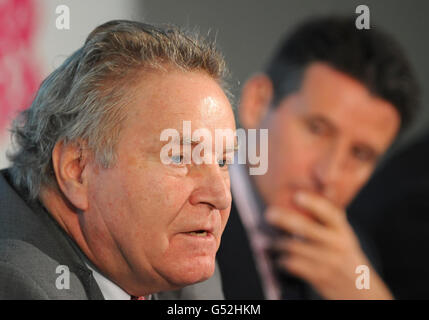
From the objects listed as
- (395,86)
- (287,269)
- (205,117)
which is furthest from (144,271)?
(395,86)

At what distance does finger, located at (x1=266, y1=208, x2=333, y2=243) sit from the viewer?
1710 mm

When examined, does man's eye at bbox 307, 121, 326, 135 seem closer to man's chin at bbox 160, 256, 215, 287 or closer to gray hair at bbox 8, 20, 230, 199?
gray hair at bbox 8, 20, 230, 199

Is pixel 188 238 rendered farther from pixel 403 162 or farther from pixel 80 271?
pixel 403 162

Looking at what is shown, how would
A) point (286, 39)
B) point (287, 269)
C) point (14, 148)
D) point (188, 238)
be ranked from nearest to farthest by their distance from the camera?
point (188, 238) → point (14, 148) → point (287, 269) → point (286, 39)

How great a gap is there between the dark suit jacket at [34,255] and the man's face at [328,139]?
1.05m

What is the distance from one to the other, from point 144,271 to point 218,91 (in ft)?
1.06

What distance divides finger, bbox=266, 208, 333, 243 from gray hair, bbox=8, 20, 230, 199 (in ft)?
3.06

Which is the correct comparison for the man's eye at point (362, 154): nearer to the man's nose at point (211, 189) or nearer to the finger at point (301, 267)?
the finger at point (301, 267)

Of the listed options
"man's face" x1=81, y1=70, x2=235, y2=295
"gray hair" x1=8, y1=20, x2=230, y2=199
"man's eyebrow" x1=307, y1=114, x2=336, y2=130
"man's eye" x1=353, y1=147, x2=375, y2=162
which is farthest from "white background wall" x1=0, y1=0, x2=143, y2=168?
"man's eye" x1=353, y1=147, x2=375, y2=162

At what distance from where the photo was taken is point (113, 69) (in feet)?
2.68

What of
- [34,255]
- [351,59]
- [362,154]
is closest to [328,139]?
[362,154]

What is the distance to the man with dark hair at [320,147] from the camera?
172cm

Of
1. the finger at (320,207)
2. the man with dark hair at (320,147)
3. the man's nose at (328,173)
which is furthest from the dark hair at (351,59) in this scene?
the finger at (320,207)

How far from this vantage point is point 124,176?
31.9 inches
